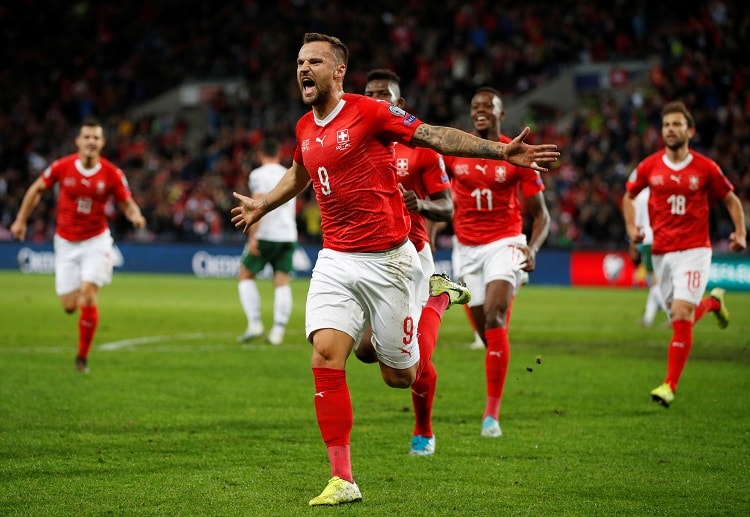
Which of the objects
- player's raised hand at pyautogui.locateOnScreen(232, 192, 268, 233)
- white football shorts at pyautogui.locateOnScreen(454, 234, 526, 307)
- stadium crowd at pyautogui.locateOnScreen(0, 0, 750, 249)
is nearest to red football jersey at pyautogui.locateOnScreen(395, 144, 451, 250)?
white football shorts at pyautogui.locateOnScreen(454, 234, 526, 307)

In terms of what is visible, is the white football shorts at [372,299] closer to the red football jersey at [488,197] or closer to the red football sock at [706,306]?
the red football jersey at [488,197]

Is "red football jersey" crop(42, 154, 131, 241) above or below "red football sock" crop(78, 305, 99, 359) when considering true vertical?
above

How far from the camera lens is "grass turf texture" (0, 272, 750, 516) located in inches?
239

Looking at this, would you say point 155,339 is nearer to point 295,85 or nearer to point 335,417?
point 335,417

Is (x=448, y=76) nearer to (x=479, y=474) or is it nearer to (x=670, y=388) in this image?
(x=670, y=388)

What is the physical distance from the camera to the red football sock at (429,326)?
22.7ft

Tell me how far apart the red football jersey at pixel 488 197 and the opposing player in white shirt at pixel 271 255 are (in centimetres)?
588

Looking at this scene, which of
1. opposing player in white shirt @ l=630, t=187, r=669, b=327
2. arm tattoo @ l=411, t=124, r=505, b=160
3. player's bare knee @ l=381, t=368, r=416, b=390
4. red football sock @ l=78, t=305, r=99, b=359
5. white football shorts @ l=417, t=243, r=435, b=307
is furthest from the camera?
opposing player in white shirt @ l=630, t=187, r=669, b=327

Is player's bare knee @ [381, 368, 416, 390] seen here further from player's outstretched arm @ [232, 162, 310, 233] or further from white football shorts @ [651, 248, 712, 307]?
white football shorts @ [651, 248, 712, 307]

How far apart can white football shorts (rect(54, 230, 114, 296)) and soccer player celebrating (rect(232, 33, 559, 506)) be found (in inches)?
233

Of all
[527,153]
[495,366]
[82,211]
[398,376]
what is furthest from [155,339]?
[527,153]

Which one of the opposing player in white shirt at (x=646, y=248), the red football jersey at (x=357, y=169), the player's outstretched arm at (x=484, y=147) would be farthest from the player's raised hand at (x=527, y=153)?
the opposing player in white shirt at (x=646, y=248)

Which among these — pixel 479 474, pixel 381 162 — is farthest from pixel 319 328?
pixel 479 474

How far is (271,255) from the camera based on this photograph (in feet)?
49.7
